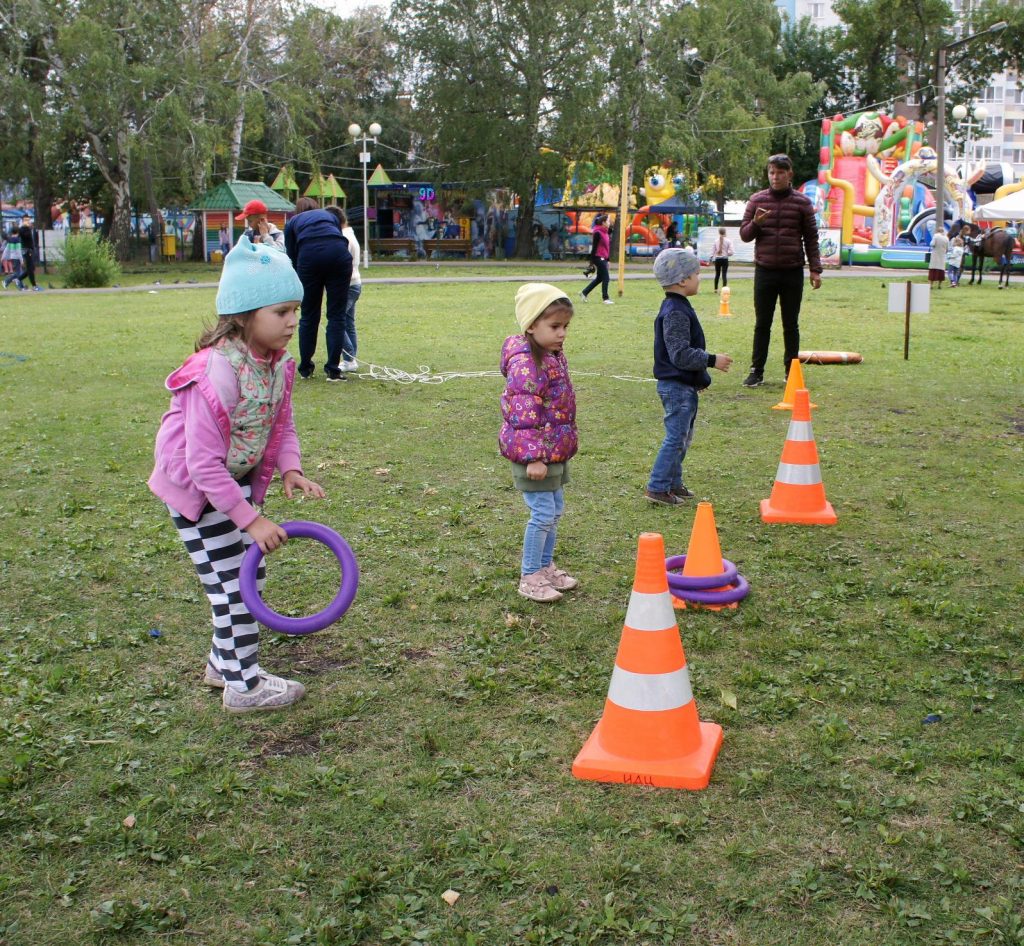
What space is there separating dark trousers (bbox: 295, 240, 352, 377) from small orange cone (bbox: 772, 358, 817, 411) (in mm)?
4342

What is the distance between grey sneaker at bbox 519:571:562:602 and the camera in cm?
495

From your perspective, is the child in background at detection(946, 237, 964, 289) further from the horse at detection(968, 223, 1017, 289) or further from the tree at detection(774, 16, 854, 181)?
the tree at detection(774, 16, 854, 181)

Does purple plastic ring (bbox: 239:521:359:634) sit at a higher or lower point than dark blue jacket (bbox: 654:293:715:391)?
lower

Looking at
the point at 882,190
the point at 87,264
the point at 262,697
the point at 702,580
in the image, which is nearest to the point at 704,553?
the point at 702,580

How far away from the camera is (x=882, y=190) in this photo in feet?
135

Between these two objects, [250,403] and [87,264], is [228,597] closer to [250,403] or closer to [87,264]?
[250,403]

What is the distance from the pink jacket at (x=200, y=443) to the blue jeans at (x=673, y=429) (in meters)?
3.21

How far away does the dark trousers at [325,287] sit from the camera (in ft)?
35.3

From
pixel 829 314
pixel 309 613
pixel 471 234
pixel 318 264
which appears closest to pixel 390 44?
pixel 471 234

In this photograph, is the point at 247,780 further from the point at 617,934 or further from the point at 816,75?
the point at 816,75

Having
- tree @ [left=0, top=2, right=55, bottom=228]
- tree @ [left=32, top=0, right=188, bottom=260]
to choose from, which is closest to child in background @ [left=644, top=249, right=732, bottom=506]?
tree @ [left=32, top=0, right=188, bottom=260]

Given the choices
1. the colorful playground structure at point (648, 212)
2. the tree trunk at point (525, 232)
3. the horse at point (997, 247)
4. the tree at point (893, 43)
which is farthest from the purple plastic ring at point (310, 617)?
the tree at point (893, 43)

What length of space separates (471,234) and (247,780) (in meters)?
51.4

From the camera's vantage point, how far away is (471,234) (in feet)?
175
